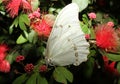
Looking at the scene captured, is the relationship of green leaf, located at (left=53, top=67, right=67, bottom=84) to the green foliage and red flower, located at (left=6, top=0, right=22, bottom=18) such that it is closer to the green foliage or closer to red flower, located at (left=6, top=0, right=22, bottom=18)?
the green foliage

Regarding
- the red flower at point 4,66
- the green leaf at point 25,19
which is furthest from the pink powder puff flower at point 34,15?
the red flower at point 4,66

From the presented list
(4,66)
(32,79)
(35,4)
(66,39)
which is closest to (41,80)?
(32,79)

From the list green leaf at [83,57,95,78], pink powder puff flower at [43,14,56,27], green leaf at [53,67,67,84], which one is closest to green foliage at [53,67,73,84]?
green leaf at [53,67,67,84]

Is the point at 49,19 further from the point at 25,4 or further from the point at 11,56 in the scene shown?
the point at 11,56

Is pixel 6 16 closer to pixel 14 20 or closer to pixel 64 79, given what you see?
pixel 14 20

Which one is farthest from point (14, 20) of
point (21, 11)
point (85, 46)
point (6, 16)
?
point (85, 46)
